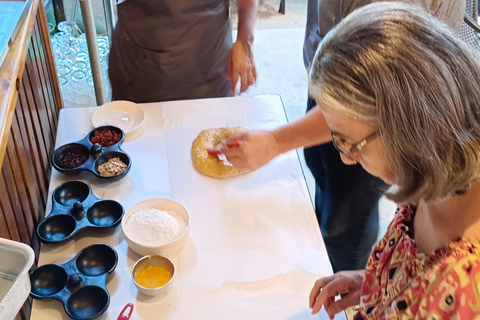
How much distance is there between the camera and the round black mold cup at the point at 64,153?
1354 millimetres

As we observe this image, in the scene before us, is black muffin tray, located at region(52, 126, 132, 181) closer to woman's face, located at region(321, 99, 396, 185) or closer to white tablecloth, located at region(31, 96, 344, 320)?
white tablecloth, located at region(31, 96, 344, 320)

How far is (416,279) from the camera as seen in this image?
84cm

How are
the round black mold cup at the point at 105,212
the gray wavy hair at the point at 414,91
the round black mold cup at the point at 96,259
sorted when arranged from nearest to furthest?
1. the gray wavy hair at the point at 414,91
2. the round black mold cup at the point at 96,259
3. the round black mold cup at the point at 105,212

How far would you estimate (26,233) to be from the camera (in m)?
1.18

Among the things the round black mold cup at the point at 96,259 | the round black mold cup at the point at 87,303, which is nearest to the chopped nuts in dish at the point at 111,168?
the round black mold cup at the point at 96,259

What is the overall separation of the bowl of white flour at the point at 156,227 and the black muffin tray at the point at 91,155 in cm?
16

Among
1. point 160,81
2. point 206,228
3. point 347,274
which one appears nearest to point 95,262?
point 206,228

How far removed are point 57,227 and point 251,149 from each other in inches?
21.2

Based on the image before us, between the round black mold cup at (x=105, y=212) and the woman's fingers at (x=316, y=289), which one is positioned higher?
the woman's fingers at (x=316, y=289)

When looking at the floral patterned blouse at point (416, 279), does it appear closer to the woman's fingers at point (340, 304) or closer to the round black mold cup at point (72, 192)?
the woman's fingers at point (340, 304)

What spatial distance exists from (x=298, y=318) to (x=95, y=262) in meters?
0.49

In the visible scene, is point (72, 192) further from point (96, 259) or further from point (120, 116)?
point (120, 116)

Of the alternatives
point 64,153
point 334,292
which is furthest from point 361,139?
point 64,153

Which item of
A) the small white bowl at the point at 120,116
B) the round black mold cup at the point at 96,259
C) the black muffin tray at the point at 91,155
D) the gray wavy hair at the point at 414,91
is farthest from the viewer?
the small white bowl at the point at 120,116
